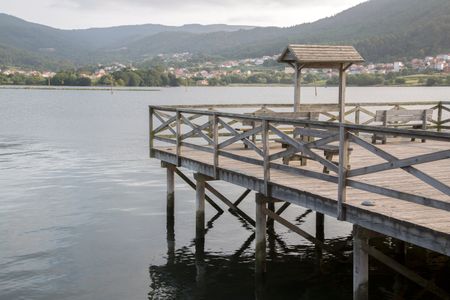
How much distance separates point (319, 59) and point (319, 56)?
0.13 meters

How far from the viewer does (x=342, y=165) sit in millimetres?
9039

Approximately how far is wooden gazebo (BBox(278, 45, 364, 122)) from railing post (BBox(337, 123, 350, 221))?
5.30 m

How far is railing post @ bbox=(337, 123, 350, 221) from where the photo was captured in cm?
889

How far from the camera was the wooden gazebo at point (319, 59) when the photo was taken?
1427 cm

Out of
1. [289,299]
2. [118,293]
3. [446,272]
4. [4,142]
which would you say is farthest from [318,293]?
[4,142]

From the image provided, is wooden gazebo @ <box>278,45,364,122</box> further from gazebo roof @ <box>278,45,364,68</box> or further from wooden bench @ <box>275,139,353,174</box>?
wooden bench @ <box>275,139,353,174</box>

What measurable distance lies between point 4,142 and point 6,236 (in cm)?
2836

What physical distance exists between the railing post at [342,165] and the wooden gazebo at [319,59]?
5.30 meters

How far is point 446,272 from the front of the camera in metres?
13.0

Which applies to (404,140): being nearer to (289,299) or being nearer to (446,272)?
(446,272)

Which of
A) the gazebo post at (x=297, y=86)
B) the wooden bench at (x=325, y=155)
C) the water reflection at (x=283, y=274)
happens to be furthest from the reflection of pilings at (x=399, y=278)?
the gazebo post at (x=297, y=86)

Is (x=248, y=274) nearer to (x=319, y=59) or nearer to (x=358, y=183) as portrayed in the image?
(x=319, y=59)

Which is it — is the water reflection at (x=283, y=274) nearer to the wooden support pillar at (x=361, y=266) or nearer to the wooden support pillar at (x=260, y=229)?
the wooden support pillar at (x=260, y=229)

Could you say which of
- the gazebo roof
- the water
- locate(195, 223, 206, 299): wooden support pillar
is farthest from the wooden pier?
the water
